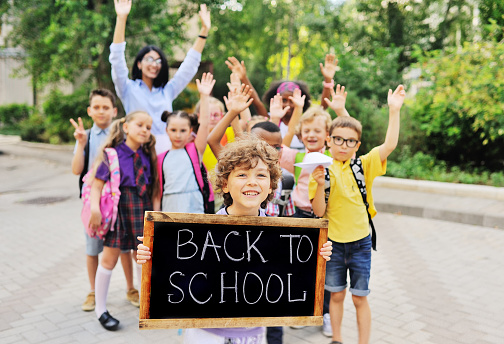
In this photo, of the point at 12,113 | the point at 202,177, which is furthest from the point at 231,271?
the point at 12,113

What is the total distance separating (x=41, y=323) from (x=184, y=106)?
1419 cm

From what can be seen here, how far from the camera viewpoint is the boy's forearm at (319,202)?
3.13 m

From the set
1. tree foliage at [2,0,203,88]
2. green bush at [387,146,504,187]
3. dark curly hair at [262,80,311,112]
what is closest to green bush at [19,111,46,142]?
tree foliage at [2,0,203,88]

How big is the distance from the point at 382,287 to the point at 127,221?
273cm

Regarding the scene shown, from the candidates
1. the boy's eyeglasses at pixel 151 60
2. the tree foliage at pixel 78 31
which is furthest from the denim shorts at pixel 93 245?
the tree foliage at pixel 78 31

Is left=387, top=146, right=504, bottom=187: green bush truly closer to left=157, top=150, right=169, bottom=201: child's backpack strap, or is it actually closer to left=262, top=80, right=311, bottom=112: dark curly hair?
left=262, top=80, right=311, bottom=112: dark curly hair

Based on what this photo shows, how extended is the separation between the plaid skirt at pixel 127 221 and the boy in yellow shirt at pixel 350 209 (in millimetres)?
1473

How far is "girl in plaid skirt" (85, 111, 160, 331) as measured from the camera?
381 cm

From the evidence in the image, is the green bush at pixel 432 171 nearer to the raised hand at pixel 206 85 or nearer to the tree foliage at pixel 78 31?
the tree foliage at pixel 78 31

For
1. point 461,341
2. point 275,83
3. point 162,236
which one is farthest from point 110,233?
point 461,341

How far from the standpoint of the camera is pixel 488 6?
13.2 metres

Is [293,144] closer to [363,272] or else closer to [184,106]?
[363,272]

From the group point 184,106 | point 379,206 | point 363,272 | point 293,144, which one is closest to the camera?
point 363,272

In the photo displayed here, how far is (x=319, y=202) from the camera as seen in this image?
3168 mm
